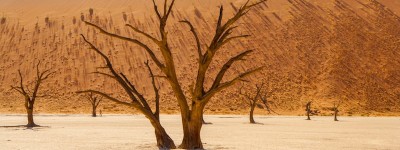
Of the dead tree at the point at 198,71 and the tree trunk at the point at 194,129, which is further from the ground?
the dead tree at the point at 198,71

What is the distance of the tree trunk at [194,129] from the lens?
14.6m

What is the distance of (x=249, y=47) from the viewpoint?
251 ft

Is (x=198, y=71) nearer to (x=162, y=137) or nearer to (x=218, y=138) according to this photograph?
(x=162, y=137)

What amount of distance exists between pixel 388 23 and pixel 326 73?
68.4ft

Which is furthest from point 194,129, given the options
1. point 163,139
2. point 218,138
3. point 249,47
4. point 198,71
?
point 249,47

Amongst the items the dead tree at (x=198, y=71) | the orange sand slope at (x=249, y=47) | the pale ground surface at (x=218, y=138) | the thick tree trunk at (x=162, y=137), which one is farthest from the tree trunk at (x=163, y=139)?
the orange sand slope at (x=249, y=47)

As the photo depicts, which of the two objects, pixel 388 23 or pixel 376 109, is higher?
pixel 388 23

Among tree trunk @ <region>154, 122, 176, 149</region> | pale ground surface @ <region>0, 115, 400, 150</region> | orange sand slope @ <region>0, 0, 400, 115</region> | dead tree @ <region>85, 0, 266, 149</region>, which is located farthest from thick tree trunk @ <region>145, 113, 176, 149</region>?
orange sand slope @ <region>0, 0, 400, 115</region>

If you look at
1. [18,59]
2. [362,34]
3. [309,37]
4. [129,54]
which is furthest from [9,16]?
[362,34]

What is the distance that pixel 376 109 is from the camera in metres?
62.8

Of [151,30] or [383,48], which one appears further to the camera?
[151,30]

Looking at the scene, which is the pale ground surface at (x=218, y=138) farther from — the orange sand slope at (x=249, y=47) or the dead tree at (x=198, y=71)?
the orange sand slope at (x=249, y=47)

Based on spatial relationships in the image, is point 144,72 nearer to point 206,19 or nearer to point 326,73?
point 206,19

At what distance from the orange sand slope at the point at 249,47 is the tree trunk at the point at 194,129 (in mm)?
48523
